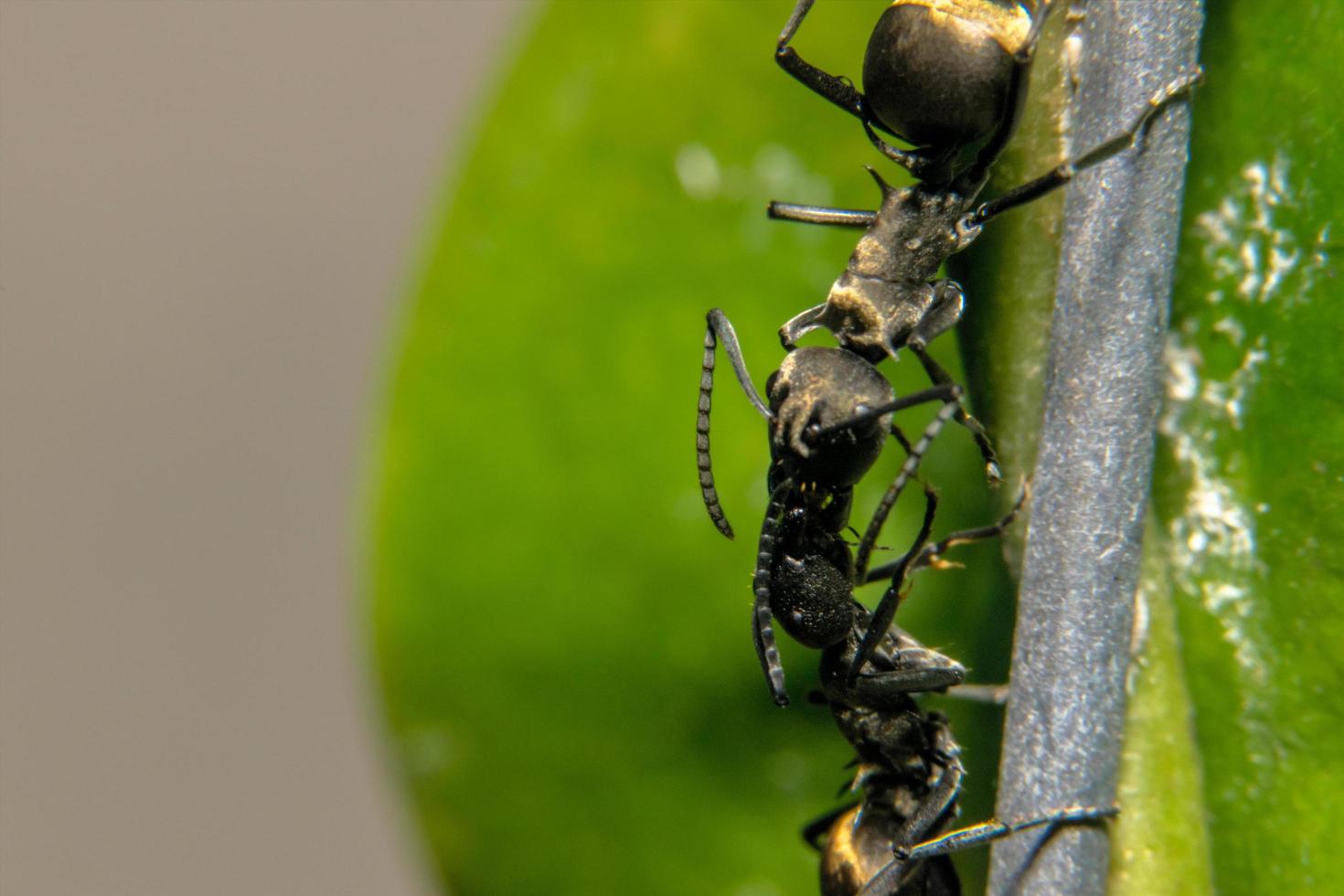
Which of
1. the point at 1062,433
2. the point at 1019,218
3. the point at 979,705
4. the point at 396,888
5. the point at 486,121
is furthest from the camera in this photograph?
the point at 396,888

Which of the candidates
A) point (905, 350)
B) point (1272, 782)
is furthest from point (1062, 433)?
point (905, 350)

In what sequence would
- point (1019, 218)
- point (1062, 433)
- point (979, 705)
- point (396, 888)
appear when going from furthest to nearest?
point (396, 888), point (979, 705), point (1019, 218), point (1062, 433)

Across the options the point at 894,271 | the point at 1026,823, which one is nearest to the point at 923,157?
the point at 894,271

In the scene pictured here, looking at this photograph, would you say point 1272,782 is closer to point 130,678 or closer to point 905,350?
point 905,350

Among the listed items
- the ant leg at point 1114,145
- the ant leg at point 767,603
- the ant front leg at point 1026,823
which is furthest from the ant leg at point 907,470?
the ant front leg at point 1026,823

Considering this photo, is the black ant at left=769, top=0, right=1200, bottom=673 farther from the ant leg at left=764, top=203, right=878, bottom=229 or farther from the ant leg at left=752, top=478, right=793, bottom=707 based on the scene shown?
the ant leg at left=752, top=478, right=793, bottom=707

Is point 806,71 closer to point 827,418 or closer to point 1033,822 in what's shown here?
point 827,418
